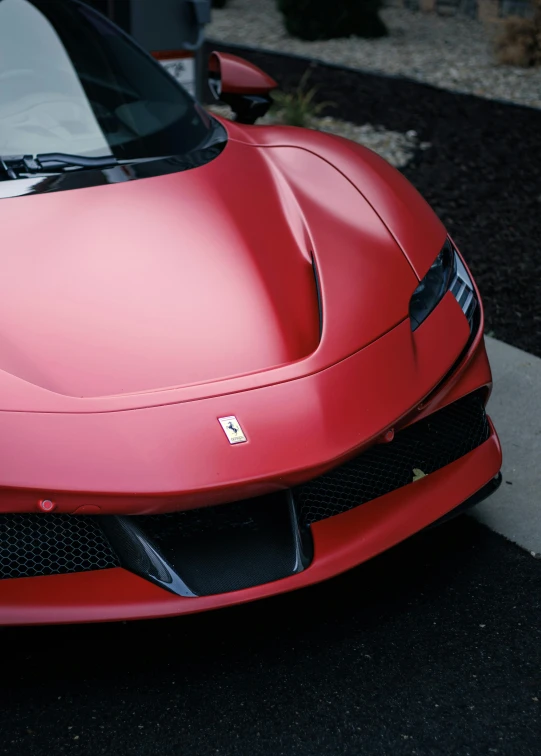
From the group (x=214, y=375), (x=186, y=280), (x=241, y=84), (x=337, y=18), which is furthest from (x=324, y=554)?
(x=337, y=18)

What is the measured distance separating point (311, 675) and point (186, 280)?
3.22 ft

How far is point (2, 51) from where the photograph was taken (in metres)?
2.92

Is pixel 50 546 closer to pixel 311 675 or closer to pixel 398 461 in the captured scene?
pixel 311 675

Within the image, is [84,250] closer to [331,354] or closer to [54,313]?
[54,313]

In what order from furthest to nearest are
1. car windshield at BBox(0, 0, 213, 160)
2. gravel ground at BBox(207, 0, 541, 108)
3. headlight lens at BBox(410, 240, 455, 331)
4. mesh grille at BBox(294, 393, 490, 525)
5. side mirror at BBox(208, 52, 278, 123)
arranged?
gravel ground at BBox(207, 0, 541, 108) < side mirror at BBox(208, 52, 278, 123) < car windshield at BBox(0, 0, 213, 160) < headlight lens at BBox(410, 240, 455, 331) < mesh grille at BBox(294, 393, 490, 525)

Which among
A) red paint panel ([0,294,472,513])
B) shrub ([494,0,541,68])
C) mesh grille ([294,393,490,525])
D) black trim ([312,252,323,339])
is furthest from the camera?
shrub ([494,0,541,68])

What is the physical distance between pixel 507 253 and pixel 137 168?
238 cm

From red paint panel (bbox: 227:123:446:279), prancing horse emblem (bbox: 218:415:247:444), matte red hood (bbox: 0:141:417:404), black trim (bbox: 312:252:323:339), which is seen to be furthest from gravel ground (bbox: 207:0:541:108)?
prancing horse emblem (bbox: 218:415:247:444)

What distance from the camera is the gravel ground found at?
25.2ft

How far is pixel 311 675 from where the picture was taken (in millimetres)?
2002

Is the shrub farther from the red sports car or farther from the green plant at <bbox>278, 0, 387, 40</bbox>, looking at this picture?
the red sports car

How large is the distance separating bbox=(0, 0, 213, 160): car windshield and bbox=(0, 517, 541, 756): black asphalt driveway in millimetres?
1455

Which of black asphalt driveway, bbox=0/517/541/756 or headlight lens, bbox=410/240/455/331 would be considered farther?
headlight lens, bbox=410/240/455/331

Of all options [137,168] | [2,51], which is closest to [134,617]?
[137,168]
